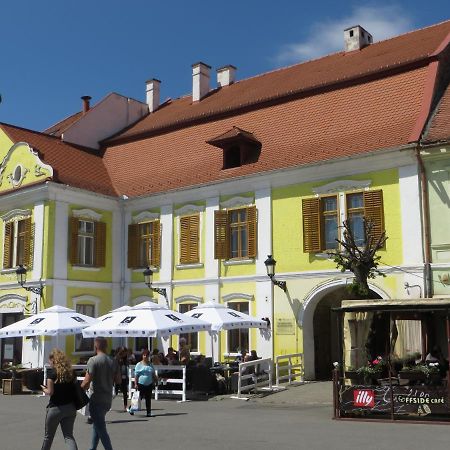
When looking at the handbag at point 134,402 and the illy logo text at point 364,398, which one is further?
the handbag at point 134,402

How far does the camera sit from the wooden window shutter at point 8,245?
24703mm

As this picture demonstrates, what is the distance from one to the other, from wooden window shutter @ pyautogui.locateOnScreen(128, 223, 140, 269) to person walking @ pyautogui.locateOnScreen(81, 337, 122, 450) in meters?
15.2

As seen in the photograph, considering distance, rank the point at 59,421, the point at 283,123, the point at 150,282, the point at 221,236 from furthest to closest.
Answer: the point at 150,282
the point at 283,123
the point at 221,236
the point at 59,421

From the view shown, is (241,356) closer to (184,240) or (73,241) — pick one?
(184,240)

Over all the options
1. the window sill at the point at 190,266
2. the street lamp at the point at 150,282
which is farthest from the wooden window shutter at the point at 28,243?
the window sill at the point at 190,266

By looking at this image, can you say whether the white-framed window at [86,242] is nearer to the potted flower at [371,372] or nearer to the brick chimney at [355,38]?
the brick chimney at [355,38]

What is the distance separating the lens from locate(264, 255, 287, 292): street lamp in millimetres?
20391

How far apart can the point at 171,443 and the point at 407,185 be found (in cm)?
1103

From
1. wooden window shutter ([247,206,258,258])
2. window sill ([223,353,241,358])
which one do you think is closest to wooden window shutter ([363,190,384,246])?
wooden window shutter ([247,206,258,258])

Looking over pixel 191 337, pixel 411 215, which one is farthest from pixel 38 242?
pixel 411 215

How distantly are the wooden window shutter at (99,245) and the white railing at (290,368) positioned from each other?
26.3ft

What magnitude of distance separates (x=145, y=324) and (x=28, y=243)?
8.50m

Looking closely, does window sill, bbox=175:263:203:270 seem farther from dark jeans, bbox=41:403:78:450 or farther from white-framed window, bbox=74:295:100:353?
dark jeans, bbox=41:403:78:450

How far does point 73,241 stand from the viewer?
2373 centimetres
